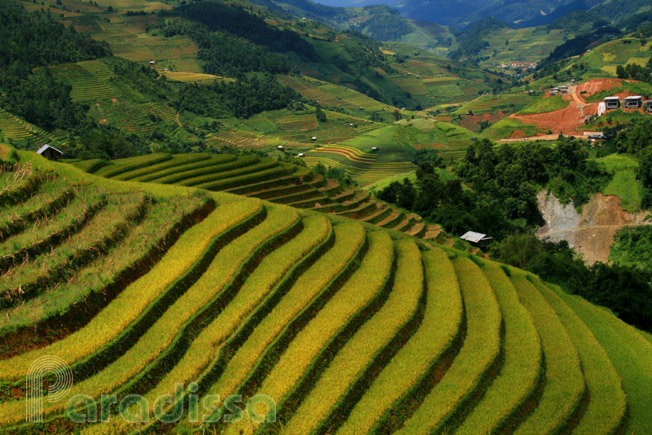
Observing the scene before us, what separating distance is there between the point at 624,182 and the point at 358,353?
44211 millimetres

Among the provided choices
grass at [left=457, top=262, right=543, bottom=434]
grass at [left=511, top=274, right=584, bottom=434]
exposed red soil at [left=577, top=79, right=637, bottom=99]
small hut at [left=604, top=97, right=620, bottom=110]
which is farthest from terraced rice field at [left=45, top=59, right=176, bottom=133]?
exposed red soil at [left=577, top=79, right=637, bottom=99]

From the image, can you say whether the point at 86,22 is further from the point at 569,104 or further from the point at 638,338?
the point at 638,338

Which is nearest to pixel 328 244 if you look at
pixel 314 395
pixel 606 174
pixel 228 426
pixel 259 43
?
pixel 314 395

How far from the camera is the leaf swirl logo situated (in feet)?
37.3

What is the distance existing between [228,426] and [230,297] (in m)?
4.93

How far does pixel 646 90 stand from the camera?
81562mm

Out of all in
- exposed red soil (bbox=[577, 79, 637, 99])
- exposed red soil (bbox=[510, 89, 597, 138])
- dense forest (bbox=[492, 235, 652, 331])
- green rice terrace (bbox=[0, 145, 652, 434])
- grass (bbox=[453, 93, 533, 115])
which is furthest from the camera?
grass (bbox=[453, 93, 533, 115])

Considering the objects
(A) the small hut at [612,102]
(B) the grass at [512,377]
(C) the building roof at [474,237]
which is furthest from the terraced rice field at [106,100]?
(A) the small hut at [612,102]

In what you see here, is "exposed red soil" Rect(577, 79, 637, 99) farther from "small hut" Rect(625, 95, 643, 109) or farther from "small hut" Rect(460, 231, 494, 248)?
"small hut" Rect(460, 231, 494, 248)

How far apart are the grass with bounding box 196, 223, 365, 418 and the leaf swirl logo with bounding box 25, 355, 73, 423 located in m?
3.59

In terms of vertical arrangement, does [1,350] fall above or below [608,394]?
above

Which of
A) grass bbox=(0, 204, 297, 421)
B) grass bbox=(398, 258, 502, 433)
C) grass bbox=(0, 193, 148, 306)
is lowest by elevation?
grass bbox=(398, 258, 502, 433)

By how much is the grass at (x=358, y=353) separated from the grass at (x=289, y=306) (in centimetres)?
197

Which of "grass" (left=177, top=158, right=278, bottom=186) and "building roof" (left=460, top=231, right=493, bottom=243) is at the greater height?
"grass" (left=177, top=158, right=278, bottom=186)
